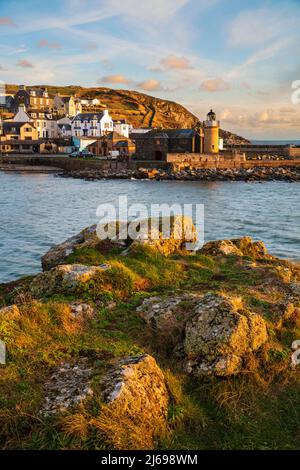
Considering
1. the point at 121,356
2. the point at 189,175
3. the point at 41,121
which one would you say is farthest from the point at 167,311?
the point at 41,121

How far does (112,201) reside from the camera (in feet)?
153

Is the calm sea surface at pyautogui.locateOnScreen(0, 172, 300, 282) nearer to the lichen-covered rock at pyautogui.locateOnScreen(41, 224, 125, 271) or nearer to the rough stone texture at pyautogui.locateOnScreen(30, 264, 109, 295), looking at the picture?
the lichen-covered rock at pyautogui.locateOnScreen(41, 224, 125, 271)

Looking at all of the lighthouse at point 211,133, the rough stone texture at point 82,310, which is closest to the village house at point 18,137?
the lighthouse at point 211,133

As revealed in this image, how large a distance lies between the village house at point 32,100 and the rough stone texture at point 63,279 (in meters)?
137

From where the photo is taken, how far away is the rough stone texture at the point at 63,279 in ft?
33.6

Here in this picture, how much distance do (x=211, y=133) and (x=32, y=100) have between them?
82486mm

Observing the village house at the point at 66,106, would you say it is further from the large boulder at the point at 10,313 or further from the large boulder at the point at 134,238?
the large boulder at the point at 10,313

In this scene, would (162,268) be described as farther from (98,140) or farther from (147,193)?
(98,140)

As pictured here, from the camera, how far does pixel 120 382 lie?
6.05m

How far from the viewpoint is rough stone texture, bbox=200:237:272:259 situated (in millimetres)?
15170

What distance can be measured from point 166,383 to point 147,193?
1893 inches

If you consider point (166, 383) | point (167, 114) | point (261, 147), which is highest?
point (167, 114)

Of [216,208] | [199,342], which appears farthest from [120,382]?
[216,208]

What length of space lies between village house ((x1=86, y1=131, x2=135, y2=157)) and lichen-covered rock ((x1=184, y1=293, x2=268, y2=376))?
88236 millimetres
